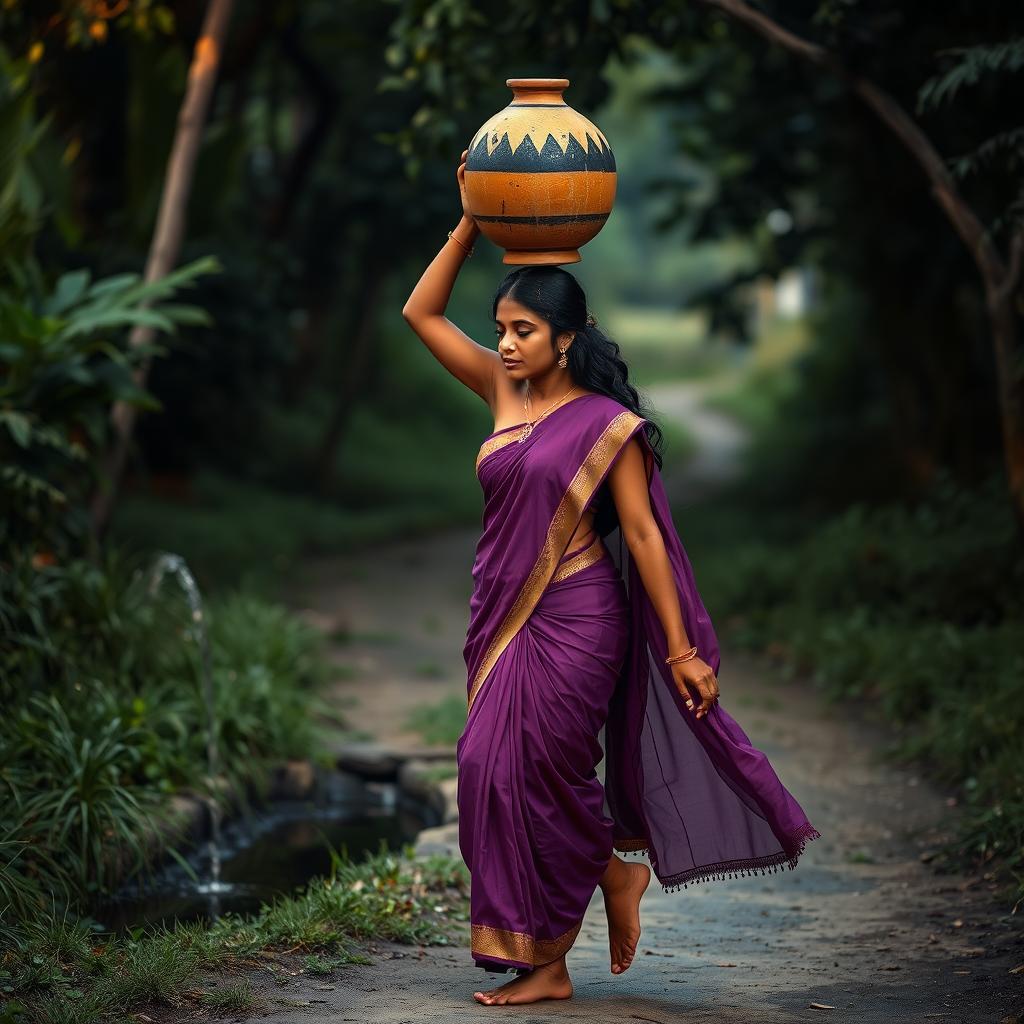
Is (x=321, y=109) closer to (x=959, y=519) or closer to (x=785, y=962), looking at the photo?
(x=959, y=519)

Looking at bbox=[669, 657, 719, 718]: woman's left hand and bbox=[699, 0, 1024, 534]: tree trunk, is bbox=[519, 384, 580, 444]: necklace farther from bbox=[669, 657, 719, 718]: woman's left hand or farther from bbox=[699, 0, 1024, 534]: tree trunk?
bbox=[699, 0, 1024, 534]: tree trunk

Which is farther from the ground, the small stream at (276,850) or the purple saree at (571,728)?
the purple saree at (571,728)

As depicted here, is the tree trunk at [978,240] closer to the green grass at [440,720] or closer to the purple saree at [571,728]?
the green grass at [440,720]

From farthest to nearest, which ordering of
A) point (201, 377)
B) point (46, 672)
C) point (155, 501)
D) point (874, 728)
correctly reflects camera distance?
point (155, 501) → point (201, 377) → point (874, 728) → point (46, 672)

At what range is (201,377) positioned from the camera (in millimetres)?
11328

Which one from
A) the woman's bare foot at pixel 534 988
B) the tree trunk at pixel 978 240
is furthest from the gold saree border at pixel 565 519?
the tree trunk at pixel 978 240

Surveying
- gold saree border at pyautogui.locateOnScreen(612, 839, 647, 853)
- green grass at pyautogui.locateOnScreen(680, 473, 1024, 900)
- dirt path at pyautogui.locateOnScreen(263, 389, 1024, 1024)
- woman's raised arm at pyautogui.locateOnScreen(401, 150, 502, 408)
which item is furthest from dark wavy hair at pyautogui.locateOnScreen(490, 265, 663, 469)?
green grass at pyautogui.locateOnScreen(680, 473, 1024, 900)

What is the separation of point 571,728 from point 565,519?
56cm

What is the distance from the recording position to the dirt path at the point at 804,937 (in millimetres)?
4082

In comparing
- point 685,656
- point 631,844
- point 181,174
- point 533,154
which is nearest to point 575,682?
point 685,656

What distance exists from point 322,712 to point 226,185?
423 cm

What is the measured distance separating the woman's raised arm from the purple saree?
26 cm

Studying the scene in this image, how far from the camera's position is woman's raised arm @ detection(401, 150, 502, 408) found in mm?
4406

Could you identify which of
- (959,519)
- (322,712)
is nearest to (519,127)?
(322,712)
